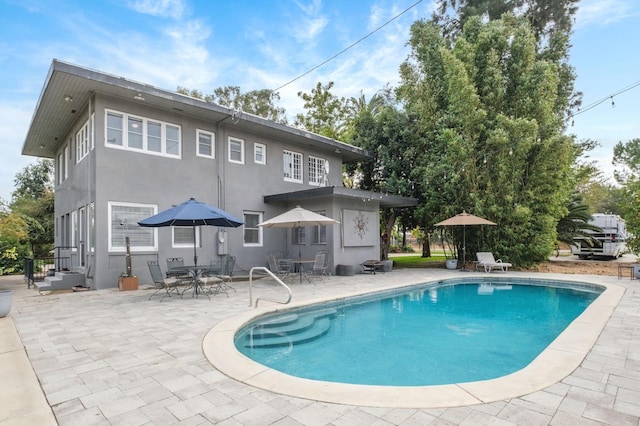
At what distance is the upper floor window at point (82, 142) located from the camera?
34.1ft

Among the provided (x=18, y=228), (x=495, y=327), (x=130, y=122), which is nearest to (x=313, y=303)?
(x=495, y=327)

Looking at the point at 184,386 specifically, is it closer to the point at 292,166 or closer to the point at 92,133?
the point at 92,133

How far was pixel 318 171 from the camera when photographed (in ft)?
52.1

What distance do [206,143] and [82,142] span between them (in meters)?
3.72

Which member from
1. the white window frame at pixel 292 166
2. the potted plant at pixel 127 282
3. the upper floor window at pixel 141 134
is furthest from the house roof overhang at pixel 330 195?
the potted plant at pixel 127 282

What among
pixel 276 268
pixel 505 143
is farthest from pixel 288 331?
pixel 505 143

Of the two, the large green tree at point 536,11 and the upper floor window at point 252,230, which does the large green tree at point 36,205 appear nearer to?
the upper floor window at point 252,230

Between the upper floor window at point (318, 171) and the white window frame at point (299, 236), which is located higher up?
the upper floor window at point (318, 171)

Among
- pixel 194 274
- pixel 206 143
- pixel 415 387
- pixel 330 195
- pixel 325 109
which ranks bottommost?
pixel 415 387

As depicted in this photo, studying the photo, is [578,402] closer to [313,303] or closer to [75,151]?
[313,303]

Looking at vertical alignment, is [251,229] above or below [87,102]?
below

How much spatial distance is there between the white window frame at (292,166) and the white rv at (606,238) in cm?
1461

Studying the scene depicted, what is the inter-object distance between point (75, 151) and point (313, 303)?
398 inches

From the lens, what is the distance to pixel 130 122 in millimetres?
10344
